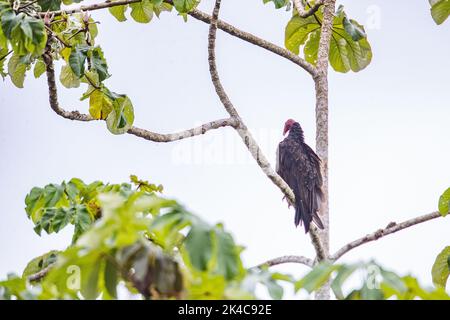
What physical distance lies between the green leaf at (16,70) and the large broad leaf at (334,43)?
5.35 feet

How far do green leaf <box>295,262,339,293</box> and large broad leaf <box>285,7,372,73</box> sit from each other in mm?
3184

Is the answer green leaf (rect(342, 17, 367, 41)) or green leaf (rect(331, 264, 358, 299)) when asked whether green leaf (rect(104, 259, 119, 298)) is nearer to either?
green leaf (rect(331, 264, 358, 299))

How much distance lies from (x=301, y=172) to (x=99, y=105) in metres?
1.50

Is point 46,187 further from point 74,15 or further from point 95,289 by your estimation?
point 95,289

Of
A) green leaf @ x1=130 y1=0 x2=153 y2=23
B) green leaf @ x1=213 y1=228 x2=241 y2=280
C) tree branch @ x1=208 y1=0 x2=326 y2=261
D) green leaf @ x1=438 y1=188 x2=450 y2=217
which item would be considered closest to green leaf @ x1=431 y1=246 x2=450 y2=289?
green leaf @ x1=438 y1=188 x2=450 y2=217

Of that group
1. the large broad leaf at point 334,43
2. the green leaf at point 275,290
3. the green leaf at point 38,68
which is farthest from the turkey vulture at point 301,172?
the green leaf at point 275,290

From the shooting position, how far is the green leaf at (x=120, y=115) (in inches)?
114

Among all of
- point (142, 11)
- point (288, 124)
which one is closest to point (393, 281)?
point (142, 11)

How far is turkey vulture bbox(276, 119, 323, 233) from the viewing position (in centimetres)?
368

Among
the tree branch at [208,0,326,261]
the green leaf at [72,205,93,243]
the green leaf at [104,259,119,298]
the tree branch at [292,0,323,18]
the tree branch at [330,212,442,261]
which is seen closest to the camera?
the green leaf at [104,259,119,298]

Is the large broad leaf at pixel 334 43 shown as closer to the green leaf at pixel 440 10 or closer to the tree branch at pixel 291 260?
the green leaf at pixel 440 10
